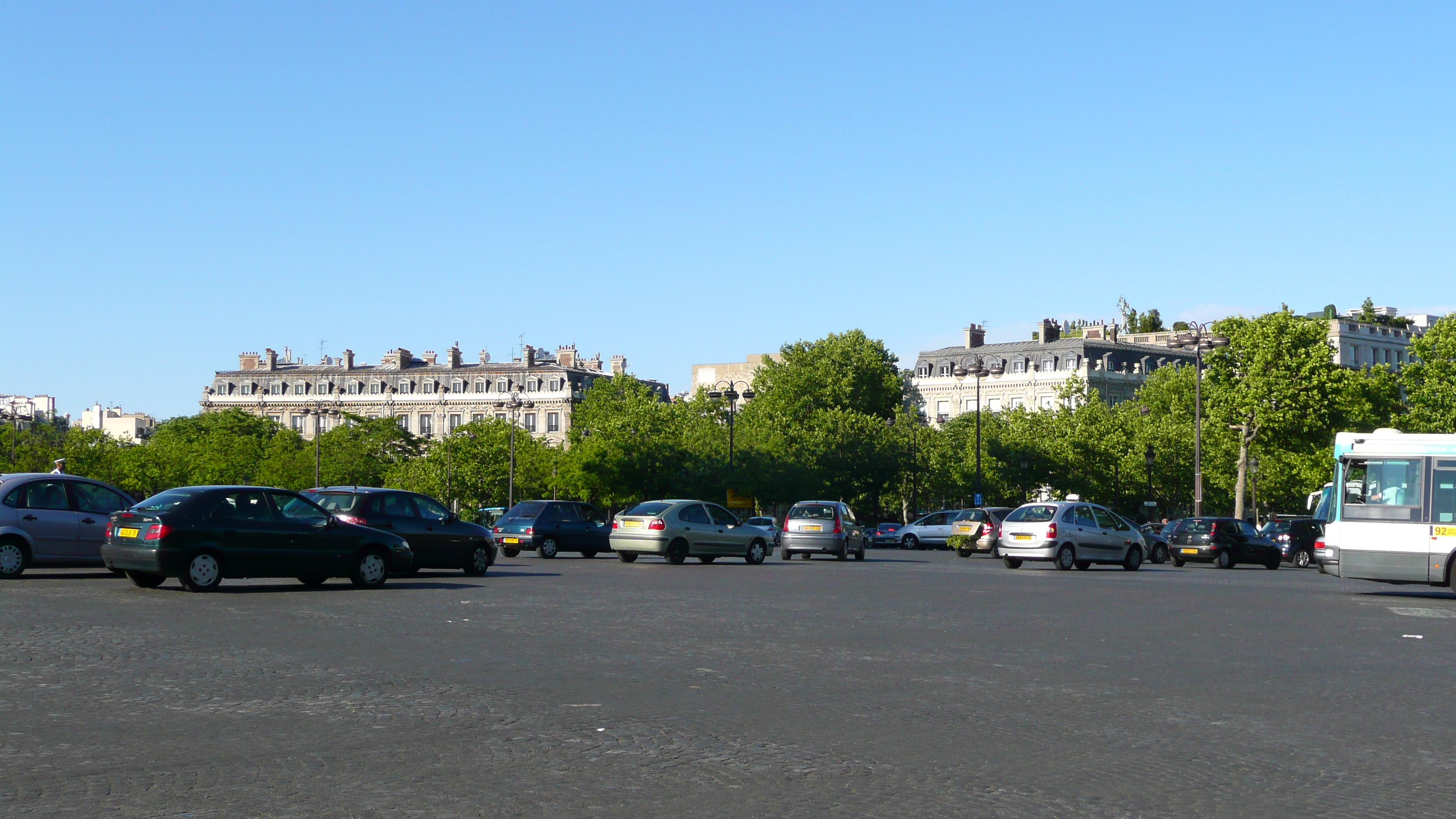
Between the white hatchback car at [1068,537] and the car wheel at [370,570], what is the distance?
15.9 m

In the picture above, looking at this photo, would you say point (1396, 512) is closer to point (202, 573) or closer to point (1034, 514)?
point (1034, 514)

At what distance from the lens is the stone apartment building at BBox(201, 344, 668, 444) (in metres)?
159

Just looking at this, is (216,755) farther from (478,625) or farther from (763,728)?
(478,625)

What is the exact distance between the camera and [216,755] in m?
8.15

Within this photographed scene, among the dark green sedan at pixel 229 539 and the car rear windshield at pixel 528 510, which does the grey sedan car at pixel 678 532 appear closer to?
the car rear windshield at pixel 528 510

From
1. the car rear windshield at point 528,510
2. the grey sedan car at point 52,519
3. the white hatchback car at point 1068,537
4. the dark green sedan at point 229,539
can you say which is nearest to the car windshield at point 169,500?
the dark green sedan at point 229,539

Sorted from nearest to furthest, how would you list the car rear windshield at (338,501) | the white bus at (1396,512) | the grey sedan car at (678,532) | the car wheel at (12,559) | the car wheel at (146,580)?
the car wheel at (146,580) < the car wheel at (12,559) < the white bus at (1396,512) < the car rear windshield at (338,501) < the grey sedan car at (678,532)

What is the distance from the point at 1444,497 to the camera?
23.3 meters

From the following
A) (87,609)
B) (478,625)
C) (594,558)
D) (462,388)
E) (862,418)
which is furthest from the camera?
(462,388)

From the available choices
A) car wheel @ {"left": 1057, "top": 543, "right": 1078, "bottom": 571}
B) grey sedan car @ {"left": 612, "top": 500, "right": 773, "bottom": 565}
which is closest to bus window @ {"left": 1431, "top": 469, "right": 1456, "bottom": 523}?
car wheel @ {"left": 1057, "top": 543, "right": 1078, "bottom": 571}

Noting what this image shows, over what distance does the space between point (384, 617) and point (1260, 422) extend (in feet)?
207

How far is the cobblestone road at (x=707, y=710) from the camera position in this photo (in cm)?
738

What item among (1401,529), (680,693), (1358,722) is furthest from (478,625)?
(1401,529)

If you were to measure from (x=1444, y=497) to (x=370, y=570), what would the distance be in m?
15.9
